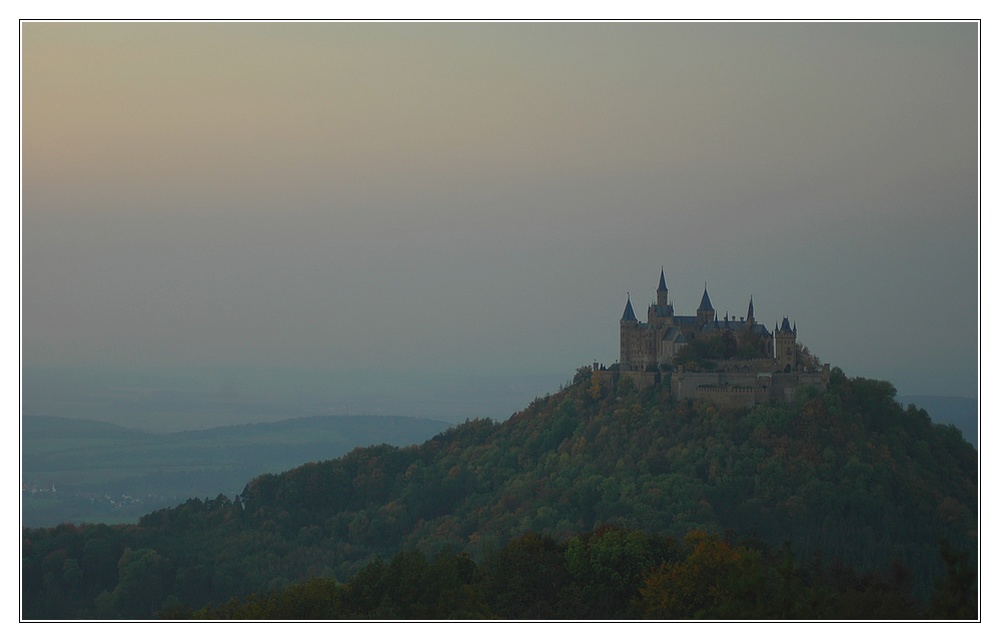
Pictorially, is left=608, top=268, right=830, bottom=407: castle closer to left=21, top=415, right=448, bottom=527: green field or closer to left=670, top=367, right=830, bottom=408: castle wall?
left=670, top=367, right=830, bottom=408: castle wall

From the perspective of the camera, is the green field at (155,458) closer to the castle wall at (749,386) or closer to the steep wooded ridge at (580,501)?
the steep wooded ridge at (580,501)

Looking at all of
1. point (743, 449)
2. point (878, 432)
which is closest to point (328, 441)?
point (743, 449)

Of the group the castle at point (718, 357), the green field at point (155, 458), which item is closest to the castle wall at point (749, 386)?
the castle at point (718, 357)

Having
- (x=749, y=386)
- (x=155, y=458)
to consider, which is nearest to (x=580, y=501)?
(x=749, y=386)

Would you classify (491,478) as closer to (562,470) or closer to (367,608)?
(562,470)

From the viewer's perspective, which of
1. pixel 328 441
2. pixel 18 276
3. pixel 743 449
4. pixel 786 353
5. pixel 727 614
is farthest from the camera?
pixel 328 441
